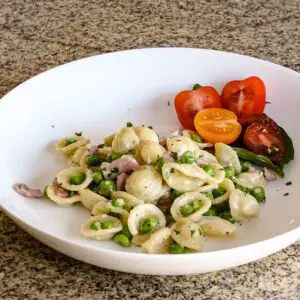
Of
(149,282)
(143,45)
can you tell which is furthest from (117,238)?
(143,45)

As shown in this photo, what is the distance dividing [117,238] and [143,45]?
100cm

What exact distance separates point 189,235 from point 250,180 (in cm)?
27

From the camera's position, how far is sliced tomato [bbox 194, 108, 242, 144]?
63.1 inches

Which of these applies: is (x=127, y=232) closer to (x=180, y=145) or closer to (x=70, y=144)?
(x=180, y=145)

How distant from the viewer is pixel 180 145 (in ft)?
4.66

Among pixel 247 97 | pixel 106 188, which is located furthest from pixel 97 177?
pixel 247 97

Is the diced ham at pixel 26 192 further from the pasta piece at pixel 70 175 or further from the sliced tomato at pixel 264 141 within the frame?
the sliced tomato at pixel 264 141

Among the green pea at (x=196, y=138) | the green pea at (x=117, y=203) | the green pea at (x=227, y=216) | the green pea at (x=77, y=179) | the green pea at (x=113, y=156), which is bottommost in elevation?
the green pea at (x=227, y=216)

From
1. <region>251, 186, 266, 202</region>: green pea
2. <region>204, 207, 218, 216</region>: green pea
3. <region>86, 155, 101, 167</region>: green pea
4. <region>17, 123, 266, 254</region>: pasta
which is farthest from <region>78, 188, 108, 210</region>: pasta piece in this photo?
<region>251, 186, 266, 202</region>: green pea

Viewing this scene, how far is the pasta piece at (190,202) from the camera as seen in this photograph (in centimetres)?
131

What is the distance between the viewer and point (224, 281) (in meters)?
1.27

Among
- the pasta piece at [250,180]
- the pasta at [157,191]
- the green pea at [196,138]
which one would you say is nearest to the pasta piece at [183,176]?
the pasta at [157,191]

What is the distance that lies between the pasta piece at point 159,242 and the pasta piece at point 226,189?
0.16 m

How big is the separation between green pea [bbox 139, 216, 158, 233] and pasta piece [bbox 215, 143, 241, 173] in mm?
281
